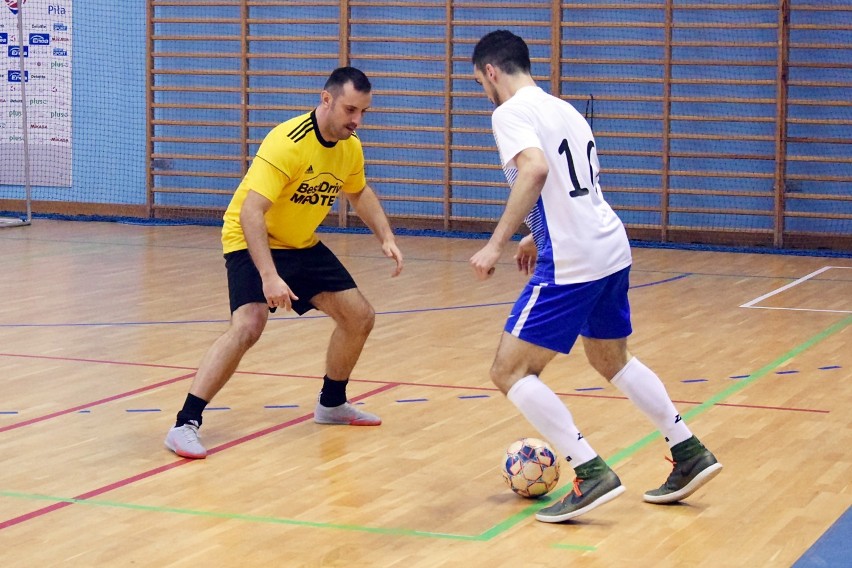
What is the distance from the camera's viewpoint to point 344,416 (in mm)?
5363

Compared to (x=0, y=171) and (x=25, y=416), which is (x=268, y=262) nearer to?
(x=25, y=416)

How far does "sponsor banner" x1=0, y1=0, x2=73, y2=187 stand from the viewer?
1423cm

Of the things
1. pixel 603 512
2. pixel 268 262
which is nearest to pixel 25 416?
pixel 268 262

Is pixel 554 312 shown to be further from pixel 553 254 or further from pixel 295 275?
pixel 295 275

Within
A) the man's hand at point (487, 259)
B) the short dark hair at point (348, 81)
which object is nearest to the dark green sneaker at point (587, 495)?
the man's hand at point (487, 259)

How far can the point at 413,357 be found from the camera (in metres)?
6.89

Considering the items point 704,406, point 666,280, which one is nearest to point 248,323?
point 704,406

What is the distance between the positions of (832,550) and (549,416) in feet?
2.94

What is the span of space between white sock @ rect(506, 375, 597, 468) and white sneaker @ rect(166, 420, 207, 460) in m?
1.38

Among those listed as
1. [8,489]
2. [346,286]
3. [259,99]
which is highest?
[259,99]

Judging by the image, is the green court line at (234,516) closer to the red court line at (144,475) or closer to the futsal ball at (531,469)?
the red court line at (144,475)

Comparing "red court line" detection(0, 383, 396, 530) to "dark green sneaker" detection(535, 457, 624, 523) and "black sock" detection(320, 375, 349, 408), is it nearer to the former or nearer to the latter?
"black sock" detection(320, 375, 349, 408)

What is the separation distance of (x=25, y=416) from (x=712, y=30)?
875 centimetres

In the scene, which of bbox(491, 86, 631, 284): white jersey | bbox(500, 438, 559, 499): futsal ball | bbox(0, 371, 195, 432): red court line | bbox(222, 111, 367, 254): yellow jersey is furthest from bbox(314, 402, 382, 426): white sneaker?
bbox(491, 86, 631, 284): white jersey
